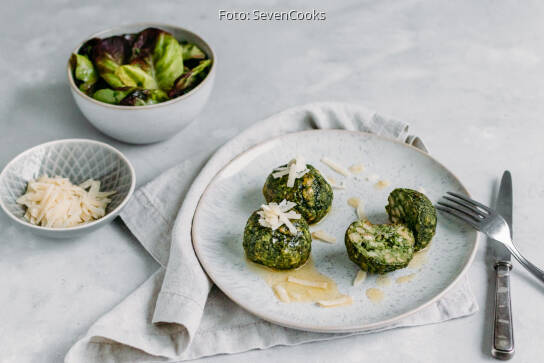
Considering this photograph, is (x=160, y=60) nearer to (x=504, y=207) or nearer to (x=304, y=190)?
(x=304, y=190)

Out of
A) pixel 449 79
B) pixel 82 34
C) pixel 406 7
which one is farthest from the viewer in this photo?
pixel 406 7

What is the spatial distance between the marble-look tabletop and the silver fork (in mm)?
112

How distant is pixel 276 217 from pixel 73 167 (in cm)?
119

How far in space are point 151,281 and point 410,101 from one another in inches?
81.2

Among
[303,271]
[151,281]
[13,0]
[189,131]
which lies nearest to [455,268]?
[303,271]

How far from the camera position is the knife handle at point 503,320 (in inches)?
99.7

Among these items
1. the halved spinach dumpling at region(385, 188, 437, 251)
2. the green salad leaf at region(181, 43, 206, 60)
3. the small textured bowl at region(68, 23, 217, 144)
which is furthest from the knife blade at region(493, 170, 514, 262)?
the green salad leaf at region(181, 43, 206, 60)

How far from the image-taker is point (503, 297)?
2703mm

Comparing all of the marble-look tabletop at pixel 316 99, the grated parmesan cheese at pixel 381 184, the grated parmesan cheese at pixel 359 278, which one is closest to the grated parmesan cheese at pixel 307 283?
the grated parmesan cheese at pixel 359 278

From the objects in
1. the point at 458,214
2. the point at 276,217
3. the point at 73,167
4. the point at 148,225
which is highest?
the point at 276,217

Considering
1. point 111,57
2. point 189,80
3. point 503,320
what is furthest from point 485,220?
point 111,57

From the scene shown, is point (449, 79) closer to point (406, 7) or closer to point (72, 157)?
point (406, 7)

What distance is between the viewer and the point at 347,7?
4.85m

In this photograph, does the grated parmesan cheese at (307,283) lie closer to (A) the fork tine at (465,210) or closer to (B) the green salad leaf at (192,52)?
(A) the fork tine at (465,210)
